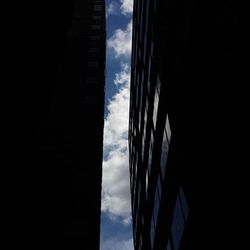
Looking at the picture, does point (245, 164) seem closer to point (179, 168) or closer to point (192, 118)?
point (192, 118)

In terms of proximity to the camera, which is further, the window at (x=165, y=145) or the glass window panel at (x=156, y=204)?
the glass window panel at (x=156, y=204)

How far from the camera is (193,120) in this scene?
11133 mm

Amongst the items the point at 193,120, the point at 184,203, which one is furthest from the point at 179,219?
the point at 193,120

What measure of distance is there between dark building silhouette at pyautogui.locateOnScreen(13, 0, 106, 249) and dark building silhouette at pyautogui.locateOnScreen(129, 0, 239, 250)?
5798mm

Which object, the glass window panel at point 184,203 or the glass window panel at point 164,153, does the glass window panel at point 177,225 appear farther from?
the glass window panel at point 164,153

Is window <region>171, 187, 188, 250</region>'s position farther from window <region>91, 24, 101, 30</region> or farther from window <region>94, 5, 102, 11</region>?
window <region>94, 5, 102, 11</region>

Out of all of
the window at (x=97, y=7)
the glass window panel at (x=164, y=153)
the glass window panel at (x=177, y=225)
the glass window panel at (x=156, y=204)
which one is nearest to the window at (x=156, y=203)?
the glass window panel at (x=156, y=204)

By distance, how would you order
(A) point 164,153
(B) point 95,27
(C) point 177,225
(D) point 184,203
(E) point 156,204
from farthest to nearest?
(B) point 95,27 < (E) point 156,204 < (A) point 164,153 < (C) point 177,225 < (D) point 184,203

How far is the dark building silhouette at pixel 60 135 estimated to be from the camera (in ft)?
33.1

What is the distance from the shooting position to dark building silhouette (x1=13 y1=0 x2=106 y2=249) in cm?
1009

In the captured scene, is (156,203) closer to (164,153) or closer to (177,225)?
(164,153)

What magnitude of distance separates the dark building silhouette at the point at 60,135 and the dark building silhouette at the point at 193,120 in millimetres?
5798

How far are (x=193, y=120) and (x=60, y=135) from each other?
1110 cm

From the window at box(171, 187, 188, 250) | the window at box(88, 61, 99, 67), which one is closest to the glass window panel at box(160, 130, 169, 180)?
the window at box(171, 187, 188, 250)
